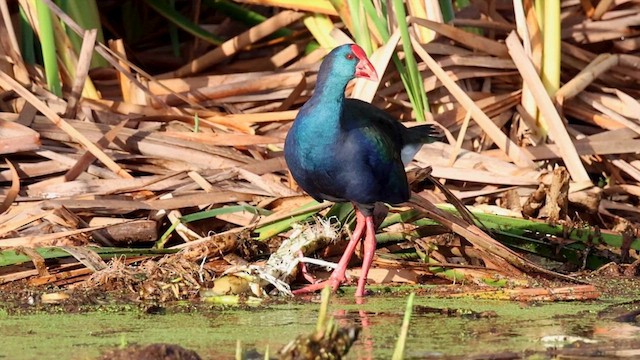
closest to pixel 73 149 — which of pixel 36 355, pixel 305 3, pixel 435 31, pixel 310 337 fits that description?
pixel 305 3

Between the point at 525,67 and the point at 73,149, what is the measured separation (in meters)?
1.70

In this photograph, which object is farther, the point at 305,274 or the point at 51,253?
the point at 305,274

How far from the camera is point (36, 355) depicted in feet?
7.91

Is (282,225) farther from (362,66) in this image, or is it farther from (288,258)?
(362,66)

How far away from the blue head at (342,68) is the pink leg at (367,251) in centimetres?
45

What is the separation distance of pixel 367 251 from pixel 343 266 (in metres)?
0.09

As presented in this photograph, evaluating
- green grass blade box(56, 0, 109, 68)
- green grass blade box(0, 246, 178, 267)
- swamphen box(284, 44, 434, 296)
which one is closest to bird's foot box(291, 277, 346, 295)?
swamphen box(284, 44, 434, 296)

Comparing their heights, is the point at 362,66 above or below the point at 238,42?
above

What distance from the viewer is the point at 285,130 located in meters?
4.47

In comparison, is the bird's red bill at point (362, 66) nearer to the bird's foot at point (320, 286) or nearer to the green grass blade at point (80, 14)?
the bird's foot at point (320, 286)

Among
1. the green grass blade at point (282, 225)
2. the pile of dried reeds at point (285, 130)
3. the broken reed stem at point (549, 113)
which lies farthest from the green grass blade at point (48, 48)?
the broken reed stem at point (549, 113)

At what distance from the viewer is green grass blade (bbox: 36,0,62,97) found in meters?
4.14

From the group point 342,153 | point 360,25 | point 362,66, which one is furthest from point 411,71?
point 342,153

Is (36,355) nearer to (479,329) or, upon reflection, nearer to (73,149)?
(479,329)
